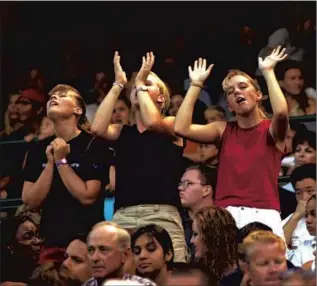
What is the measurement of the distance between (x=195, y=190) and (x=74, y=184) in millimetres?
→ 830

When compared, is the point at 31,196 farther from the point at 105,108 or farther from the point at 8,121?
the point at 8,121

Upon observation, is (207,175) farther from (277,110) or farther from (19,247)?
(19,247)

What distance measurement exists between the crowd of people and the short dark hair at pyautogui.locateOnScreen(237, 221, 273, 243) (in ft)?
0.05

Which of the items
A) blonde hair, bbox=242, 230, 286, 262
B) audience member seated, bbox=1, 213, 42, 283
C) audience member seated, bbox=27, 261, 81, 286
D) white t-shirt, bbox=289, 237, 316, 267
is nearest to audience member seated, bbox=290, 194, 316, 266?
white t-shirt, bbox=289, 237, 316, 267

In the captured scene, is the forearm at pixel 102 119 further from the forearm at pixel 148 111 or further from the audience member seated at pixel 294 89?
the audience member seated at pixel 294 89

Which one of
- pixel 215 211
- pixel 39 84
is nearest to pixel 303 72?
pixel 39 84

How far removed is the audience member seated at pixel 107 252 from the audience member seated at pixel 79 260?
46cm

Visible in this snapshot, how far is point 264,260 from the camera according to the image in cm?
905

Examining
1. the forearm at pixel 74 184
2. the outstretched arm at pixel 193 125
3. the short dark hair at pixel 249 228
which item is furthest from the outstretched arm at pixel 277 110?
the forearm at pixel 74 184

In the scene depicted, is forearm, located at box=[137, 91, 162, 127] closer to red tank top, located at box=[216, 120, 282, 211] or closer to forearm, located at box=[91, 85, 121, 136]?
forearm, located at box=[91, 85, 121, 136]

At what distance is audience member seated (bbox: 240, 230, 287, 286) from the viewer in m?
9.01

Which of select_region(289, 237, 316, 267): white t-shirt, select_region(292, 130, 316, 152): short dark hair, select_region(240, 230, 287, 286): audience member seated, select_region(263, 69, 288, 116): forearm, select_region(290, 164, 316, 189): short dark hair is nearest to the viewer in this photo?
select_region(240, 230, 287, 286): audience member seated

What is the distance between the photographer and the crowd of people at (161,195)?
367 inches

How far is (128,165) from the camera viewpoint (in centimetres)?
995
